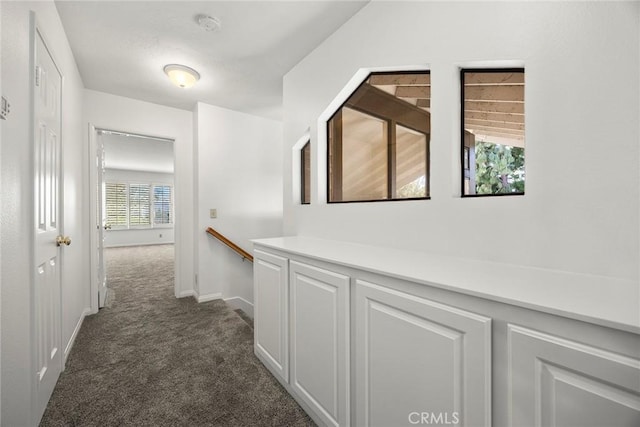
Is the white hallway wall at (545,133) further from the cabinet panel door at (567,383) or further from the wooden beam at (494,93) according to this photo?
the cabinet panel door at (567,383)

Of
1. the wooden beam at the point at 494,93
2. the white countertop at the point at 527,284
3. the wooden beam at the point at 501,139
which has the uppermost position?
the wooden beam at the point at 494,93

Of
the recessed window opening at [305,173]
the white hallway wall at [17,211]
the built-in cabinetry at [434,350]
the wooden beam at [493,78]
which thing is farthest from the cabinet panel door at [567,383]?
the recessed window opening at [305,173]

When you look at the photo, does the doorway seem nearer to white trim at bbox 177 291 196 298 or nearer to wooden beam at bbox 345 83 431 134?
white trim at bbox 177 291 196 298

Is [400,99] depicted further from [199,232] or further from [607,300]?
[199,232]


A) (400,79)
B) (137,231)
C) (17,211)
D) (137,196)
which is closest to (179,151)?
(17,211)

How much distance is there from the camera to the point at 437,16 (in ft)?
4.21

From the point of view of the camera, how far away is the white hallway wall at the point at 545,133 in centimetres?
80

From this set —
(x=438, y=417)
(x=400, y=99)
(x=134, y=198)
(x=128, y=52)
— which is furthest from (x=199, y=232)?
(x=134, y=198)

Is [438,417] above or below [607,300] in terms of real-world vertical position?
below

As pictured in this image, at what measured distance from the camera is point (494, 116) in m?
1.20

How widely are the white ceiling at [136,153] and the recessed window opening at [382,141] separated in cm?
381

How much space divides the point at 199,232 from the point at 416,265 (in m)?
2.89

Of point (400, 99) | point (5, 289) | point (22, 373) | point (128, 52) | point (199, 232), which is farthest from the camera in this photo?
point (199, 232)

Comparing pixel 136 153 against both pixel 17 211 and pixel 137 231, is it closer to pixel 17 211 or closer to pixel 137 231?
pixel 137 231
